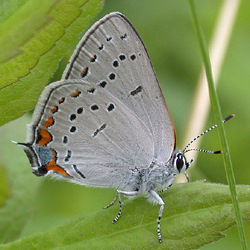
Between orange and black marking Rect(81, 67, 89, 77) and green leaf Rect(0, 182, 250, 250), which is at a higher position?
orange and black marking Rect(81, 67, 89, 77)


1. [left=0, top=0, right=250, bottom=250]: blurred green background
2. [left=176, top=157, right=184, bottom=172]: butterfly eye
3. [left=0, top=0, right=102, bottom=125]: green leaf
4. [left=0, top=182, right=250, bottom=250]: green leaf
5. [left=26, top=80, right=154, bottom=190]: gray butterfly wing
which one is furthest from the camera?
[left=0, top=0, right=250, bottom=250]: blurred green background

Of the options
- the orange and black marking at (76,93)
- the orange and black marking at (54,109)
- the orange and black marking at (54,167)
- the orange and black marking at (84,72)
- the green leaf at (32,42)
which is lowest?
the orange and black marking at (54,167)

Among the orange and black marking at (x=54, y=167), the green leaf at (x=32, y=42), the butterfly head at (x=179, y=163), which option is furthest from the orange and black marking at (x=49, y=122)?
the butterfly head at (x=179, y=163)

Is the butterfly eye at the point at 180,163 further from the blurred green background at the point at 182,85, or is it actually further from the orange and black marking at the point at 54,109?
the orange and black marking at the point at 54,109

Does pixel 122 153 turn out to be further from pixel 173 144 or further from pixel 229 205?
pixel 229 205

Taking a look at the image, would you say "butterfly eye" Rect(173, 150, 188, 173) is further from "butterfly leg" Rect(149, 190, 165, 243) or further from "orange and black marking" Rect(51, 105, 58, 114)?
"orange and black marking" Rect(51, 105, 58, 114)

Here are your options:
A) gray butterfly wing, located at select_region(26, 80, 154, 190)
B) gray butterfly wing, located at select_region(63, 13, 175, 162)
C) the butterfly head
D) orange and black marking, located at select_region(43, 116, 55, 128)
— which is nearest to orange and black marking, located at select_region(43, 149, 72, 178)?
gray butterfly wing, located at select_region(26, 80, 154, 190)
